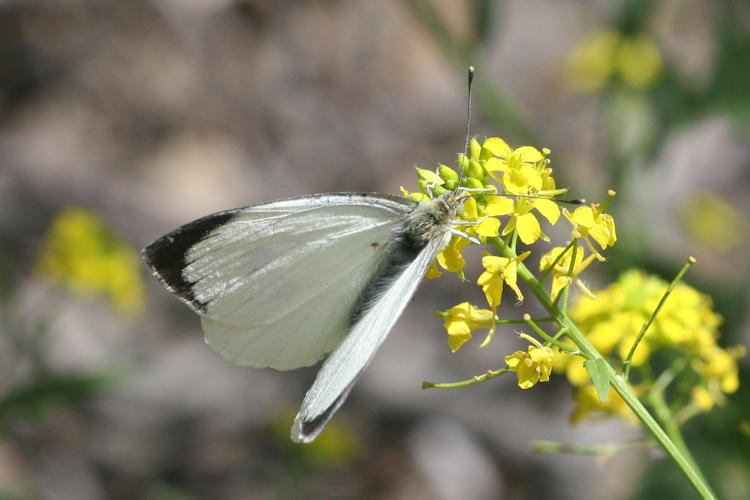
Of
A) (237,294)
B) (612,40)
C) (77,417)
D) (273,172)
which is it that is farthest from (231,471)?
(612,40)

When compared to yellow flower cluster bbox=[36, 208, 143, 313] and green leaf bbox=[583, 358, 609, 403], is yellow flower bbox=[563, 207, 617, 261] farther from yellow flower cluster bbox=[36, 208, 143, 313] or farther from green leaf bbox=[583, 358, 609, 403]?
yellow flower cluster bbox=[36, 208, 143, 313]

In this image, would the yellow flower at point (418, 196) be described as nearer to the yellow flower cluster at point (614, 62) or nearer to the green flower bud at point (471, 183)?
the green flower bud at point (471, 183)

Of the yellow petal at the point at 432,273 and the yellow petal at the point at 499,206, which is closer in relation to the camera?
the yellow petal at the point at 499,206

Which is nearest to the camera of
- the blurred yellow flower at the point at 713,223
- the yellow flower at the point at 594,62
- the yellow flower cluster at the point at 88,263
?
the yellow flower cluster at the point at 88,263

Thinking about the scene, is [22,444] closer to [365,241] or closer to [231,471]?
[231,471]

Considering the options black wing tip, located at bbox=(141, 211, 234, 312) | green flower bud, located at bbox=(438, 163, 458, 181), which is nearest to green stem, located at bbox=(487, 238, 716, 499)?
green flower bud, located at bbox=(438, 163, 458, 181)

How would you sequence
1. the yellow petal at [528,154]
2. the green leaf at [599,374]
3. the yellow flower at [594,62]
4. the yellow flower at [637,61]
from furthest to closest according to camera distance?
1. the yellow flower at [594,62]
2. the yellow flower at [637,61]
3. the yellow petal at [528,154]
4. the green leaf at [599,374]

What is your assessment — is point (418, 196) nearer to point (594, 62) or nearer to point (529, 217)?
point (529, 217)

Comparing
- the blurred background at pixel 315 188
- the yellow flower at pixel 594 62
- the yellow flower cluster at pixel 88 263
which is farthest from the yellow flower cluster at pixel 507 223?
the yellow flower at pixel 594 62
